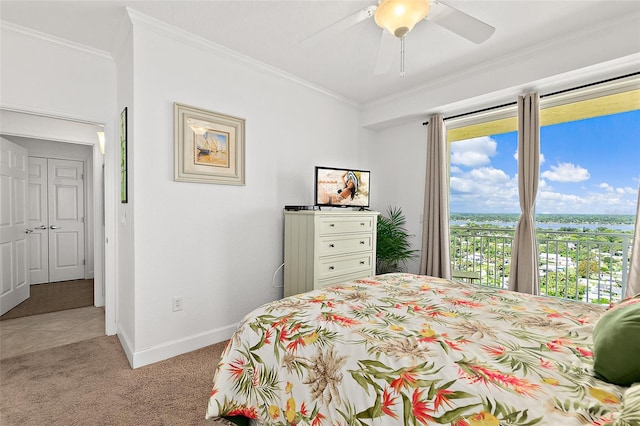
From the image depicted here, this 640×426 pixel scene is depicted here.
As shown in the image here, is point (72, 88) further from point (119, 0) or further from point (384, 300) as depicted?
point (384, 300)

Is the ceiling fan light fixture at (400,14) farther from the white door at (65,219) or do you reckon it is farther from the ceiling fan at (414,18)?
the white door at (65,219)

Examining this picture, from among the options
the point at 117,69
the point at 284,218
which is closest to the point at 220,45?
the point at 117,69

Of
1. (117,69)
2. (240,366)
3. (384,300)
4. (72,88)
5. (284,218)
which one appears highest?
(117,69)

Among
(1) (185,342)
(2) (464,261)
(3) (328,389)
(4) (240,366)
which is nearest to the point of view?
(3) (328,389)

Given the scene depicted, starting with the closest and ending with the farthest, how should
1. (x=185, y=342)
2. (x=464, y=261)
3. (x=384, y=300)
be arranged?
(x=384, y=300)
(x=185, y=342)
(x=464, y=261)

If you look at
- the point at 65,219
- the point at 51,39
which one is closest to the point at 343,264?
the point at 51,39

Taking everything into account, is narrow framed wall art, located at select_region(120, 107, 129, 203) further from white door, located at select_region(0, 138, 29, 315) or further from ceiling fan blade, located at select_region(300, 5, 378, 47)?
white door, located at select_region(0, 138, 29, 315)

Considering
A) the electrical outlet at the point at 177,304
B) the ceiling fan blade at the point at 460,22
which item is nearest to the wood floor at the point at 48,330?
the electrical outlet at the point at 177,304

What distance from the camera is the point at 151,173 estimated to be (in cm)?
233

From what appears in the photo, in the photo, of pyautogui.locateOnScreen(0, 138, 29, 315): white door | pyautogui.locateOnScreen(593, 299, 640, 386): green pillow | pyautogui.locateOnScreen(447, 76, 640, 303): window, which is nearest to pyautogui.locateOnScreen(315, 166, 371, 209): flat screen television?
pyautogui.locateOnScreen(447, 76, 640, 303): window

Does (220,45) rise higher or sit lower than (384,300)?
higher

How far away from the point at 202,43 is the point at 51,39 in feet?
3.91

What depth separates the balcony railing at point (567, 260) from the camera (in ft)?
8.86

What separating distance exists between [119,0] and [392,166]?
3219mm
